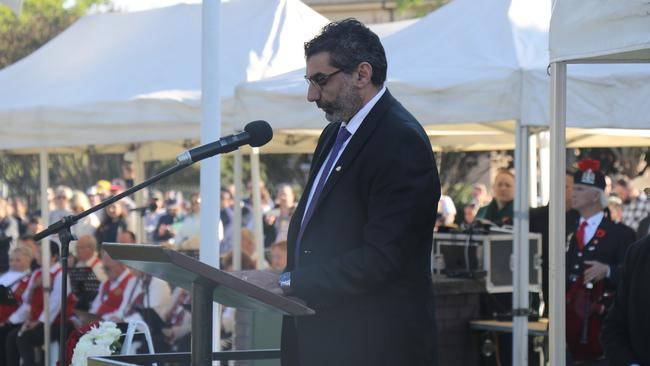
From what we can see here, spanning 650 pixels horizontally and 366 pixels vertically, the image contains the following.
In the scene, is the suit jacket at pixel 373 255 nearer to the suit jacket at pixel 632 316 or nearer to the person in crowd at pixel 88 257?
the suit jacket at pixel 632 316

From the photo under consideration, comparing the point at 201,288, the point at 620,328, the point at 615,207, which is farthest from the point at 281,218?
the point at 201,288

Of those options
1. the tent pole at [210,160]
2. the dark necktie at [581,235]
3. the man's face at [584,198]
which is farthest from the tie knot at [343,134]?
the man's face at [584,198]

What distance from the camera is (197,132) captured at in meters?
9.13

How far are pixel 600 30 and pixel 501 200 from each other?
20.8 feet

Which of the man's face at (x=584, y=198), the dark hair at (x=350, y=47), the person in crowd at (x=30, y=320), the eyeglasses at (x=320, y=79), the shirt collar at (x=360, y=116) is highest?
the dark hair at (x=350, y=47)

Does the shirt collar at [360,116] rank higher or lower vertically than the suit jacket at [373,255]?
higher

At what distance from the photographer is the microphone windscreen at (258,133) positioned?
13.6 ft

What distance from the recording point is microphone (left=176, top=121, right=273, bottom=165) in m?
4.09

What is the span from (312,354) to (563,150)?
143cm

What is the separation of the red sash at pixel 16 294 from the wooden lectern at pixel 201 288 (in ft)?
24.5

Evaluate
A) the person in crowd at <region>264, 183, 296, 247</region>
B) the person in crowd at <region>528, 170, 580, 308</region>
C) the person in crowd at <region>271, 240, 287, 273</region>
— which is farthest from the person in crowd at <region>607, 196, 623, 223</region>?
the person in crowd at <region>271, 240, 287, 273</region>

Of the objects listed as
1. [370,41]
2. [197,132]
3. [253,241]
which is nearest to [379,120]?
[370,41]

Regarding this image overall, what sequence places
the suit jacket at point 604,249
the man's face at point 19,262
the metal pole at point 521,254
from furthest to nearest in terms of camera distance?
1. the man's face at point 19,262
2. the suit jacket at point 604,249
3. the metal pole at point 521,254

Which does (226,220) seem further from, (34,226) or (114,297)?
(114,297)
